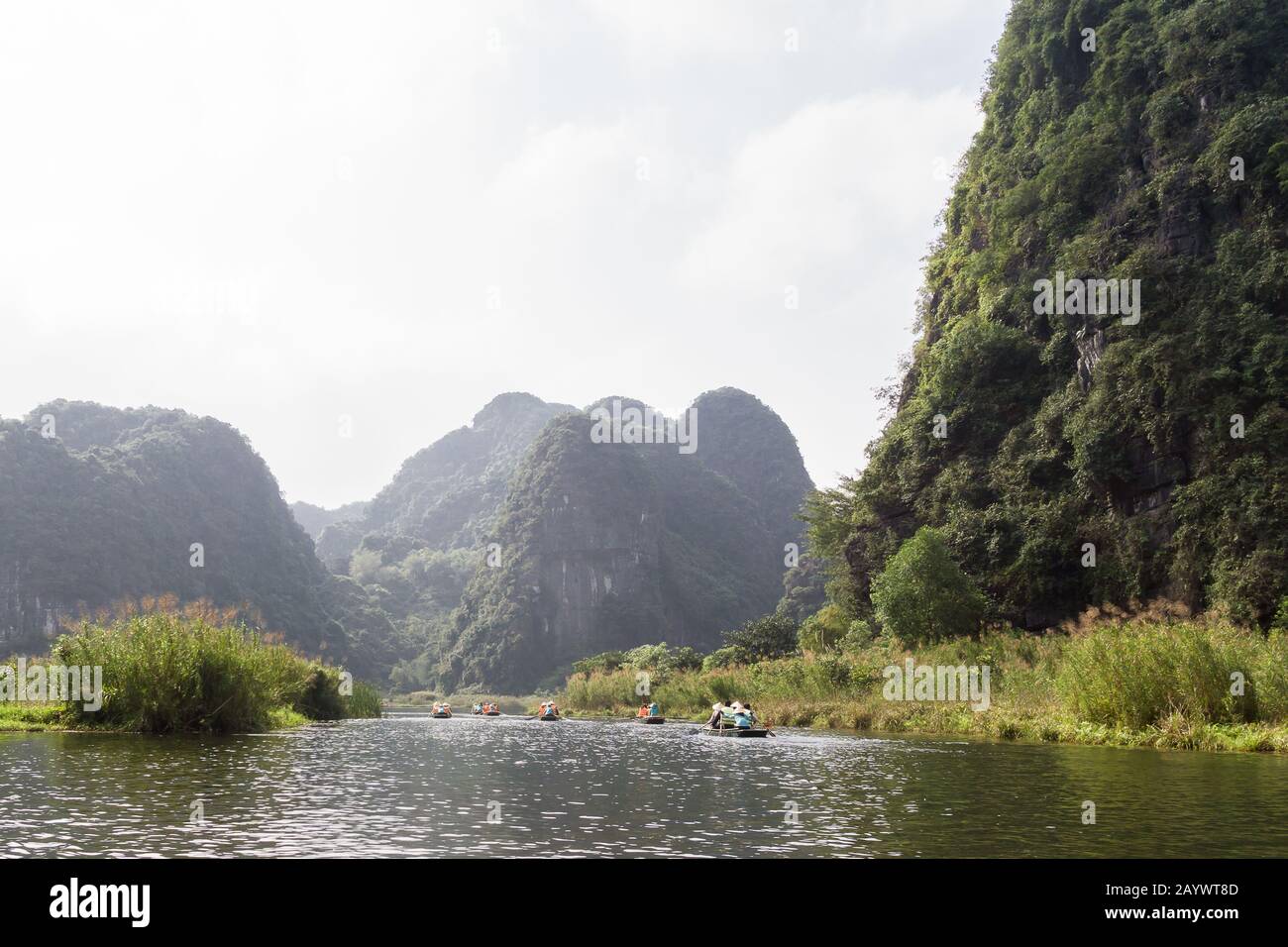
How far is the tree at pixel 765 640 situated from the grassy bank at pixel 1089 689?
1438 centimetres

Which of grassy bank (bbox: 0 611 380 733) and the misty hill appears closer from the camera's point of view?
grassy bank (bbox: 0 611 380 733)

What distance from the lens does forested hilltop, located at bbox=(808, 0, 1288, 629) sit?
41.3 m

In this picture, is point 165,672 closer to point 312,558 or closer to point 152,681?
point 152,681

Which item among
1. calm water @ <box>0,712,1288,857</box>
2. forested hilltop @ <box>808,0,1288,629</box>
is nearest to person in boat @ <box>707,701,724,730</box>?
calm water @ <box>0,712,1288,857</box>

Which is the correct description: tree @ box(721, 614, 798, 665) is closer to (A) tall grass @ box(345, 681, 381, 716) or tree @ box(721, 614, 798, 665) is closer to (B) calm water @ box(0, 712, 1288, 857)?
(A) tall grass @ box(345, 681, 381, 716)

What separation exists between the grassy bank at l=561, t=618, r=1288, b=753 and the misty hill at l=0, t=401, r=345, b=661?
367ft

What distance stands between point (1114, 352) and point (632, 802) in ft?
136

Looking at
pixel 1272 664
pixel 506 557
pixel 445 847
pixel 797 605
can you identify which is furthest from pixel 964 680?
pixel 506 557

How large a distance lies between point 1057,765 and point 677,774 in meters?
7.50

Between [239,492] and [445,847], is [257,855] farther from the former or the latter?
[239,492]

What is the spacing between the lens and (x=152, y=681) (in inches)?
968

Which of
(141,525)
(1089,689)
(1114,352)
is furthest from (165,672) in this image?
(141,525)

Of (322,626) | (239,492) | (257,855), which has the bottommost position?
(322,626)
